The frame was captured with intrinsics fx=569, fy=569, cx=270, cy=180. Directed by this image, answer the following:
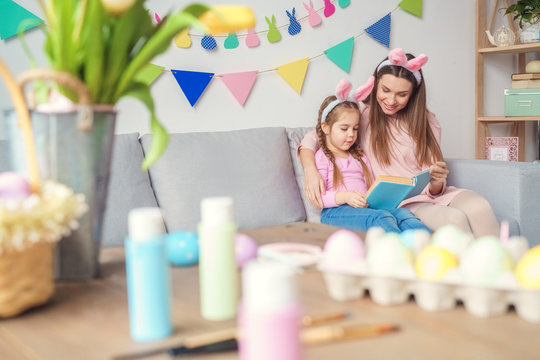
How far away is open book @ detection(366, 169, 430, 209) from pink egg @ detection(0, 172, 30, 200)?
4.60 feet

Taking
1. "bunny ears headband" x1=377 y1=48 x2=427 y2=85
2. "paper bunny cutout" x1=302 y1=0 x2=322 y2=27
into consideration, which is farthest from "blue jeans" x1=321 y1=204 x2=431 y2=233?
"paper bunny cutout" x1=302 y1=0 x2=322 y2=27

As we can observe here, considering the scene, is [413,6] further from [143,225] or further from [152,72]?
[143,225]

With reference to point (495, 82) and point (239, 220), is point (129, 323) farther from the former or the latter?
point (495, 82)

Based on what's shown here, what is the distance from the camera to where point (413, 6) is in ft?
9.75

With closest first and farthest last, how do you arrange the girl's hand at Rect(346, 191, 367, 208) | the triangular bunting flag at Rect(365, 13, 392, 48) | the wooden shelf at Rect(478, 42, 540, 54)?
the girl's hand at Rect(346, 191, 367, 208), the triangular bunting flag at Rect(365, 13, 392, 48), the wooden shelf at Rect(478, 42, 540, 54)

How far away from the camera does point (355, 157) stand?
2.39 m

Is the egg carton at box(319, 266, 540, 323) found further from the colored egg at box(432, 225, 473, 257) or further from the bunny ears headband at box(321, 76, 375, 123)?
the bunny ears headband at box(321, 76, 375, 123)

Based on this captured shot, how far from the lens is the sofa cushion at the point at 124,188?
1877mm

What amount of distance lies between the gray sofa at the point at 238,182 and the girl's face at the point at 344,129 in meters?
0.18

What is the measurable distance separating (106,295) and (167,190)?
1228 millimetres

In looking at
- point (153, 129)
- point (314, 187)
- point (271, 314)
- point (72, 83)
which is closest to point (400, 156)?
point (314, 187)

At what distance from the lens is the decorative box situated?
9.95 ft

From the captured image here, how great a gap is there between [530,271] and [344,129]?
5.44ft

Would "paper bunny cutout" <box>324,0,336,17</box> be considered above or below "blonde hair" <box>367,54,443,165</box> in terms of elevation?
above
